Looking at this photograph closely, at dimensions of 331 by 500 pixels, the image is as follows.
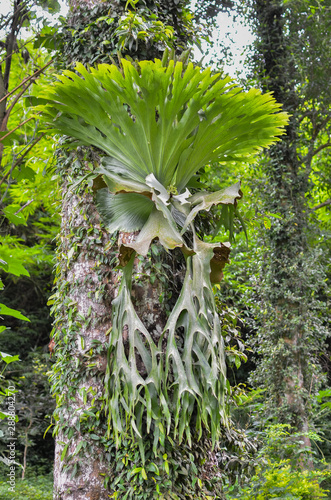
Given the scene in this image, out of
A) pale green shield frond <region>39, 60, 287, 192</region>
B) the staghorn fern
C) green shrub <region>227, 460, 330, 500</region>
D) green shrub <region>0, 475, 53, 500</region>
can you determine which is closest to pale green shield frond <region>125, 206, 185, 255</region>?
the staghorn fern

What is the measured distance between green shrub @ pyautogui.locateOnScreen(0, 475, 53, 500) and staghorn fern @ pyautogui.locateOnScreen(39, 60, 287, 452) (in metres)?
4.63

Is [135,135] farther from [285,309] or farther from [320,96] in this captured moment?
[320,96]

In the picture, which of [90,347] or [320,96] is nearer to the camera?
[90,347]

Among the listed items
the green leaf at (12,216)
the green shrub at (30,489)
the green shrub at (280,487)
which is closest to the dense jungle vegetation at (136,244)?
the green leaf at (12,216)

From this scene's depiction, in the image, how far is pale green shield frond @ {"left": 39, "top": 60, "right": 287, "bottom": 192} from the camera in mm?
1817

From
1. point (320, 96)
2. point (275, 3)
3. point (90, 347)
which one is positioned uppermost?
point (275, 3)

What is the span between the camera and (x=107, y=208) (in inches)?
79.1

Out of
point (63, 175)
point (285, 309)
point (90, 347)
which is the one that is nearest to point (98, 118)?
point (63, 175)

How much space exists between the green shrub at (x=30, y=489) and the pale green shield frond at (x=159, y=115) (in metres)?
5.08

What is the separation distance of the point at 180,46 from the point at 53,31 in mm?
831

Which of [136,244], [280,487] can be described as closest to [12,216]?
[136,244]

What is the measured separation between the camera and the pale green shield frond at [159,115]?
182 cm

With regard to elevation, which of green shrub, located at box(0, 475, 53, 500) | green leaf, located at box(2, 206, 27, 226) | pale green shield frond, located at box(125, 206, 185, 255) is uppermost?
pale green shield frond, located at box(125, 206, 185, 255)

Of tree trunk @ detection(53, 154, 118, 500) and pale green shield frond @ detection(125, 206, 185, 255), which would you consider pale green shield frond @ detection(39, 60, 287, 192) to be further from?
tree trunk @ detection(53, 154, 118, 500)
